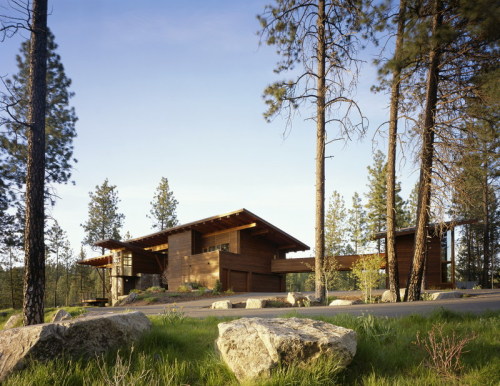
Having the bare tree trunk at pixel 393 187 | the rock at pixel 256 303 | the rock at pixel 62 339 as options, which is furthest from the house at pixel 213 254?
the rock at pixel 62 339

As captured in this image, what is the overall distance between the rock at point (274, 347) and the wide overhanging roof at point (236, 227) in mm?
19977

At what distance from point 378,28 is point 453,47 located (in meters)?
2.66

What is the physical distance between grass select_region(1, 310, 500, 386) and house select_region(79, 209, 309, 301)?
746 inches

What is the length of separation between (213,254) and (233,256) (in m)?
1.40

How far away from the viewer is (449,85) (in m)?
14.5

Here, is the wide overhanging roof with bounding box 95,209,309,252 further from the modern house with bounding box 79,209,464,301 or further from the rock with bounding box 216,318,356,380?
the rock with bounding box 216,318,356,380

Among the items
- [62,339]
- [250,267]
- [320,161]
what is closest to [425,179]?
[320,161]

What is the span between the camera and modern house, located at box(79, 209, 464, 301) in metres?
25.1

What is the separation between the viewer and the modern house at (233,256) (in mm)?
25125

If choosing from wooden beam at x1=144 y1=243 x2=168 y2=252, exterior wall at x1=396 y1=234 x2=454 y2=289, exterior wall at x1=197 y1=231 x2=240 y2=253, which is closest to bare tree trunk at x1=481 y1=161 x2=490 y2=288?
exterior wall at x1=396 y1=234 x2=454 y2=289

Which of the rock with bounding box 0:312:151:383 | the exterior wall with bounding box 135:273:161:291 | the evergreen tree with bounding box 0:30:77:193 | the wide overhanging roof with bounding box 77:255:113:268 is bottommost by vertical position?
the exterior wall with bounding box 135:273:161:291

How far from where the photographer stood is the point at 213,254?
26.3m

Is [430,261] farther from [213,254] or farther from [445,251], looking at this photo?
[213,254]

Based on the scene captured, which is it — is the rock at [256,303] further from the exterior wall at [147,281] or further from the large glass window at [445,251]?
the exterior wall at [147,281]
